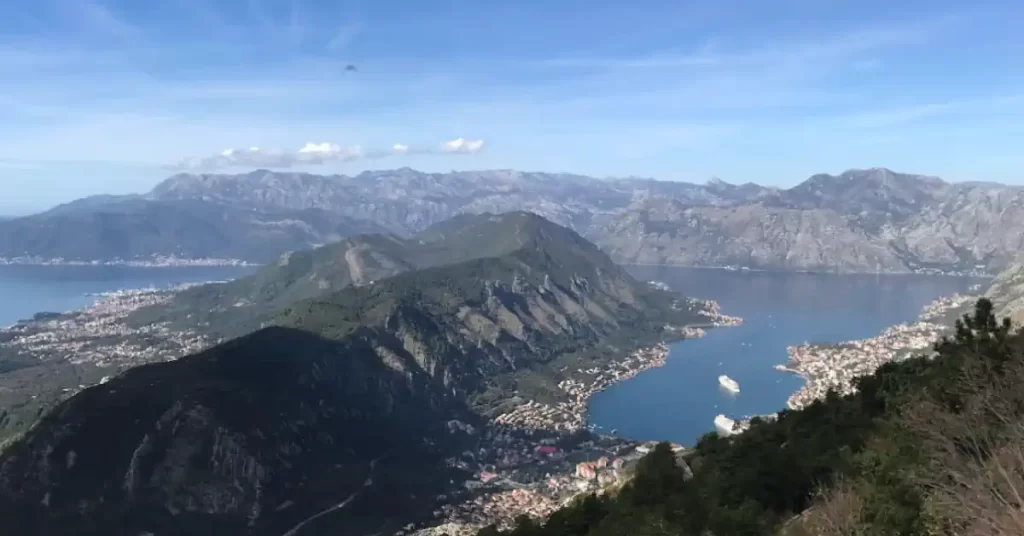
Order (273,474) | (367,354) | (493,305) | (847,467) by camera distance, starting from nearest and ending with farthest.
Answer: (847,467)
(273,474)
(367,354)
(493,305)

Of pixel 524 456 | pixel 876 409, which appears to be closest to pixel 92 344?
pixel 524 456

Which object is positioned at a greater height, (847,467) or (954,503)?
(954,503)

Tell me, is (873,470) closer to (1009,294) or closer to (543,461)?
(543,461)

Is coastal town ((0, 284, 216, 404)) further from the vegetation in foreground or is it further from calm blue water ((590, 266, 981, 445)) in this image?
the vegetation in foreground

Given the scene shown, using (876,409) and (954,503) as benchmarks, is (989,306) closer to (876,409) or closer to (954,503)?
(876,409)

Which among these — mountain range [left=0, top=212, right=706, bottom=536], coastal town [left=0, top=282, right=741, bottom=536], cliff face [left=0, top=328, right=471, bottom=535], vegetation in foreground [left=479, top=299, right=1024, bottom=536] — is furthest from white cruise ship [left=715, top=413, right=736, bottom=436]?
vegetation in foreground [left=479, top=299, right=1024, bottom=536]

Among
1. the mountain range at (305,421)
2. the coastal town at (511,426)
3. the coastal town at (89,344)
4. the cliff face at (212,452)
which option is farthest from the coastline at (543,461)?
the coastal town at (89,344)

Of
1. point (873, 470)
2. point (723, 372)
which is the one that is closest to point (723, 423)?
point (723, 372)
